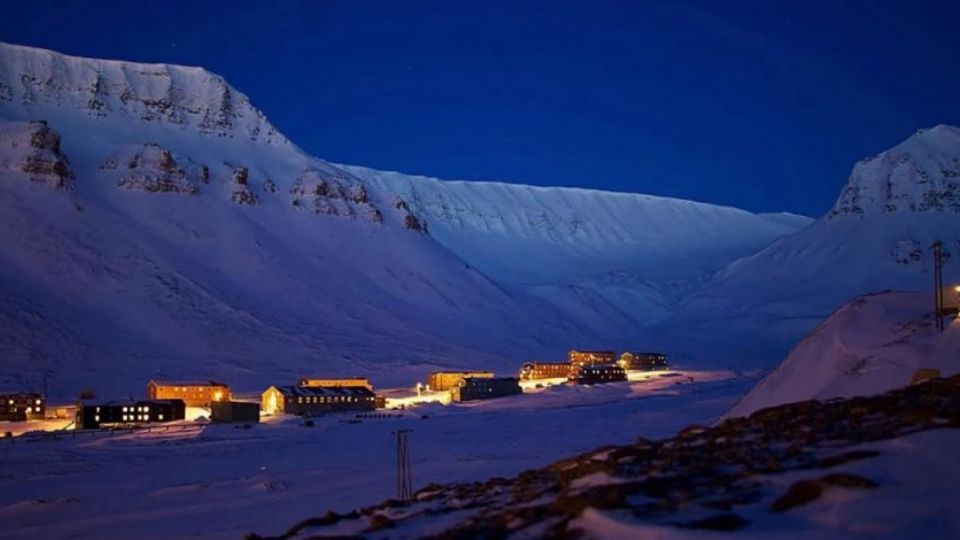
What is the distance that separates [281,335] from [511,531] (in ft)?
305

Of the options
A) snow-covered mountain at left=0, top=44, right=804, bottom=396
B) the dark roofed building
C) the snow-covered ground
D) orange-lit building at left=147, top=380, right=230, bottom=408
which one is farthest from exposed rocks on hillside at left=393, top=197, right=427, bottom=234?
the snow-covered ground

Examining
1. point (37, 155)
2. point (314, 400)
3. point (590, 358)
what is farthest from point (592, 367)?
point (37, 155)

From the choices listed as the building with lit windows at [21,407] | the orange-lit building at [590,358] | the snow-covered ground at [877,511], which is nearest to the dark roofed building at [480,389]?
the building with lit windows at [21,407]

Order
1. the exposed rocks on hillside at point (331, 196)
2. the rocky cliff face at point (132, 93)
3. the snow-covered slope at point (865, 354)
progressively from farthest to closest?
the rocky cliff face at point (132, 93) < the exposed rocks on hillside at point (331, 196) < the snow-covered slope at point (865, 354)

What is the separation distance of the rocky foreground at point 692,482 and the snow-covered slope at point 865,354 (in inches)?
213

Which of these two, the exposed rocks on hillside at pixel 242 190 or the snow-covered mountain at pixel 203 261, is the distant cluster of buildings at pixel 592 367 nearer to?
the snow-covered mountain at pixel 203 261

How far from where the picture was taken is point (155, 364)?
8044 cm

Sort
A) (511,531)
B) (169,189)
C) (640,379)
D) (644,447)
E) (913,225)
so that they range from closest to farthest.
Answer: (511,531) < (644,447) < (640,379) < (169,189) < (913,225)

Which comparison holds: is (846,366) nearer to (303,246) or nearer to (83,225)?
(83,225)

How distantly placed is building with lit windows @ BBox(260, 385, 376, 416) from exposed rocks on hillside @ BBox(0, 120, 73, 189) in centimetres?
5949

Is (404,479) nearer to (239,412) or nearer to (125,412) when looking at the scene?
(239,412)

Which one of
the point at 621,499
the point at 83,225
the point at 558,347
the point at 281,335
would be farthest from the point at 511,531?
the point at 558,347

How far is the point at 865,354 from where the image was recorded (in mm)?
18859

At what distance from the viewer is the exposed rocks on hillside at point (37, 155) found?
4222 inches
